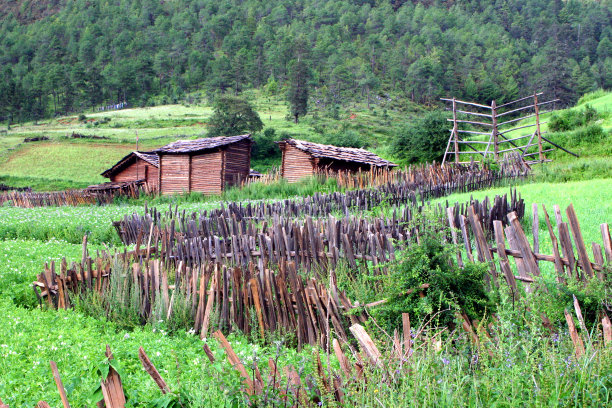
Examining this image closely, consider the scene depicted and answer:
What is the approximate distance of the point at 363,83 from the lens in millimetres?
97188

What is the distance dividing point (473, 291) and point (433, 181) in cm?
1336

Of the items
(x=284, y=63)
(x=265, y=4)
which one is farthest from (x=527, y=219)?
(x=265, y=4)

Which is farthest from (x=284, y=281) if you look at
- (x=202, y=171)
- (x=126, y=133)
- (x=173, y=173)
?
(x=126, y=133)

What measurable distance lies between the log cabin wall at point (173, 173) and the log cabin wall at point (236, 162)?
8.70 ft

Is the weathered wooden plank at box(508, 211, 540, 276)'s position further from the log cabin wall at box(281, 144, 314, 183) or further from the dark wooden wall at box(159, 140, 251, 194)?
the dark wooden wall at box(159, 140, 251, 194)

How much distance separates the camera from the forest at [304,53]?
98688 mm

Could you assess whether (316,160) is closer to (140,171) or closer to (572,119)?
(572,119)

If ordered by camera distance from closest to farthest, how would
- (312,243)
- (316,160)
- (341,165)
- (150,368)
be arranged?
(150,368) < (312,243) < (316,160) < (341,165)

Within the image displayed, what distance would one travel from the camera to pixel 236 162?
31.7 meters

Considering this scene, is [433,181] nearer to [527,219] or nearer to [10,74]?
[527,219]

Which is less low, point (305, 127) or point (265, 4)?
point (265, 4)

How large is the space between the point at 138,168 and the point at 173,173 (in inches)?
396

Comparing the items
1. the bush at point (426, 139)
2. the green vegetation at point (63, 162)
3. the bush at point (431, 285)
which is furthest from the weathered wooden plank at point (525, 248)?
the green vegetation at point (63, 162)

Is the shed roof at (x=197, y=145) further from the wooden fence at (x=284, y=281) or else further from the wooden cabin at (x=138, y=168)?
the wooden fence at (x=284, y=281)
